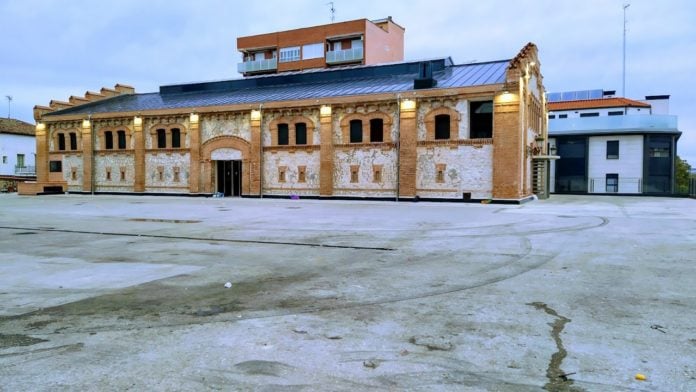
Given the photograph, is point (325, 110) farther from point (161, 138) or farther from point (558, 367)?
point (558, 367)

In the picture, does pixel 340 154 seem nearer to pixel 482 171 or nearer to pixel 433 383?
pixel 482 171

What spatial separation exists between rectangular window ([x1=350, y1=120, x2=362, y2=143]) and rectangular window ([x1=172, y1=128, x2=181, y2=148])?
13016 millimetres

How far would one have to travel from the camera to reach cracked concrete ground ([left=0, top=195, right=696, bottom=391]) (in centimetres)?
351

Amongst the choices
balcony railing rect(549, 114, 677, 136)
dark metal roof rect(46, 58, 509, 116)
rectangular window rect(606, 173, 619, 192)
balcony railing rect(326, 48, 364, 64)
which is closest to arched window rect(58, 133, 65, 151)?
dark metal roof rect(46, 58, 509, 116)

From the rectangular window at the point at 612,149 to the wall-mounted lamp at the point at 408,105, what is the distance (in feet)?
75.9

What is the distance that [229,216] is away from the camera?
1756 cm

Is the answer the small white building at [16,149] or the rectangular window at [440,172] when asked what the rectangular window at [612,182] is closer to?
the rectangular window at [440,172]

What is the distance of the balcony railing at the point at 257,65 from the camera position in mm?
50906

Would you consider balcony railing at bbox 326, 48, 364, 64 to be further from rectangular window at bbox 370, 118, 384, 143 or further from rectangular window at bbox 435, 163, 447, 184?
rectangular window at bbox 435, 163, 447, 184

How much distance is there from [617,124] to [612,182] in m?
4.89

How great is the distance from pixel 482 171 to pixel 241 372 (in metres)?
24.0

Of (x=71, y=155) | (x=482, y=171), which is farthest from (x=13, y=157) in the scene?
(x=482, y=171)

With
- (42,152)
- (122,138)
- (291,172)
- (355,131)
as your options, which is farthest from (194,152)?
(42,152)

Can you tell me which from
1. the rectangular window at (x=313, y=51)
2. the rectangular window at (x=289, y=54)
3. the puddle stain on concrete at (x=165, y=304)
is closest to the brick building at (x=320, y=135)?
the rectangular window at (x=313, y=51)
